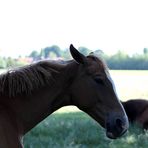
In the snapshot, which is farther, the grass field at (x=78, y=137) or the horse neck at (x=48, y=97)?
the grass field at (x=78, y=137)

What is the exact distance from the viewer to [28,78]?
349 cm

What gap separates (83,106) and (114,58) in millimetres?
28404

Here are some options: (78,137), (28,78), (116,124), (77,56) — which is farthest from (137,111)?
(28,78)

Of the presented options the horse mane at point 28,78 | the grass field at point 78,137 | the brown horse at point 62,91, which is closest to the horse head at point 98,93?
the brown horse at point 62,91

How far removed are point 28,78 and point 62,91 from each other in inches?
13.1

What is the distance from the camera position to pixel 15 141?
10.9 feet

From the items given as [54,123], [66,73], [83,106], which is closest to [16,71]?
[66,73]

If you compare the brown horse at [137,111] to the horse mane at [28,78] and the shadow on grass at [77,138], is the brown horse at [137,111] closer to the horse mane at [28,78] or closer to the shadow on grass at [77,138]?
the shadow on grass at [77,138]

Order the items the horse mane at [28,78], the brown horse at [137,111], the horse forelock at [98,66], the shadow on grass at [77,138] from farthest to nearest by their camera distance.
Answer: the brown horse at [137,111], the shadow on grass at [77,138], the horse forelock at [98,66], the horse mane at [28,78]

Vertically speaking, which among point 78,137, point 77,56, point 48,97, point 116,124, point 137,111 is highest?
point 77,56

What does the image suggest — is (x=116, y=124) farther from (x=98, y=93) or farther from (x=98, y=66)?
(x=98, y=66)

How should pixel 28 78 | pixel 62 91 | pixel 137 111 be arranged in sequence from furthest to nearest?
pixel 137 111 < pixel 62 91 < pixel 28 78

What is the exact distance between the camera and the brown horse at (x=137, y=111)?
8.32 m

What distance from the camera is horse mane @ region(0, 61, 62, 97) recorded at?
3463mm
